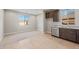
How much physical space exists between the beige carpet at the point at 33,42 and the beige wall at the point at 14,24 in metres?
0.10

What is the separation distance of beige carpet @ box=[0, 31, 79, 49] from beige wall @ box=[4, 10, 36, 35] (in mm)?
100

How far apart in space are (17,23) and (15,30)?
14 cm

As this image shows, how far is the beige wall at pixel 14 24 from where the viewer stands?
2049 millimetres

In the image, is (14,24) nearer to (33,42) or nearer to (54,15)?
(33,42)

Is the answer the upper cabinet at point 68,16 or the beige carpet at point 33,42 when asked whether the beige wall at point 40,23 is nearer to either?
the beige carpet at point 33,42

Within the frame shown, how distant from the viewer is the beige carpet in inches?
79.1

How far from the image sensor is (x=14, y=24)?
2098 millimetres

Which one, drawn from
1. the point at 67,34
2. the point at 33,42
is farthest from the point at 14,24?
the point at 67,34

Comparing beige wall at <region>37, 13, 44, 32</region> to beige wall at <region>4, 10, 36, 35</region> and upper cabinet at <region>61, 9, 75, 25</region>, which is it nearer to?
beige wall at <region>4, 10, 36, 35</region>

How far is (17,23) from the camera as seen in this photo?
6.97 feet
